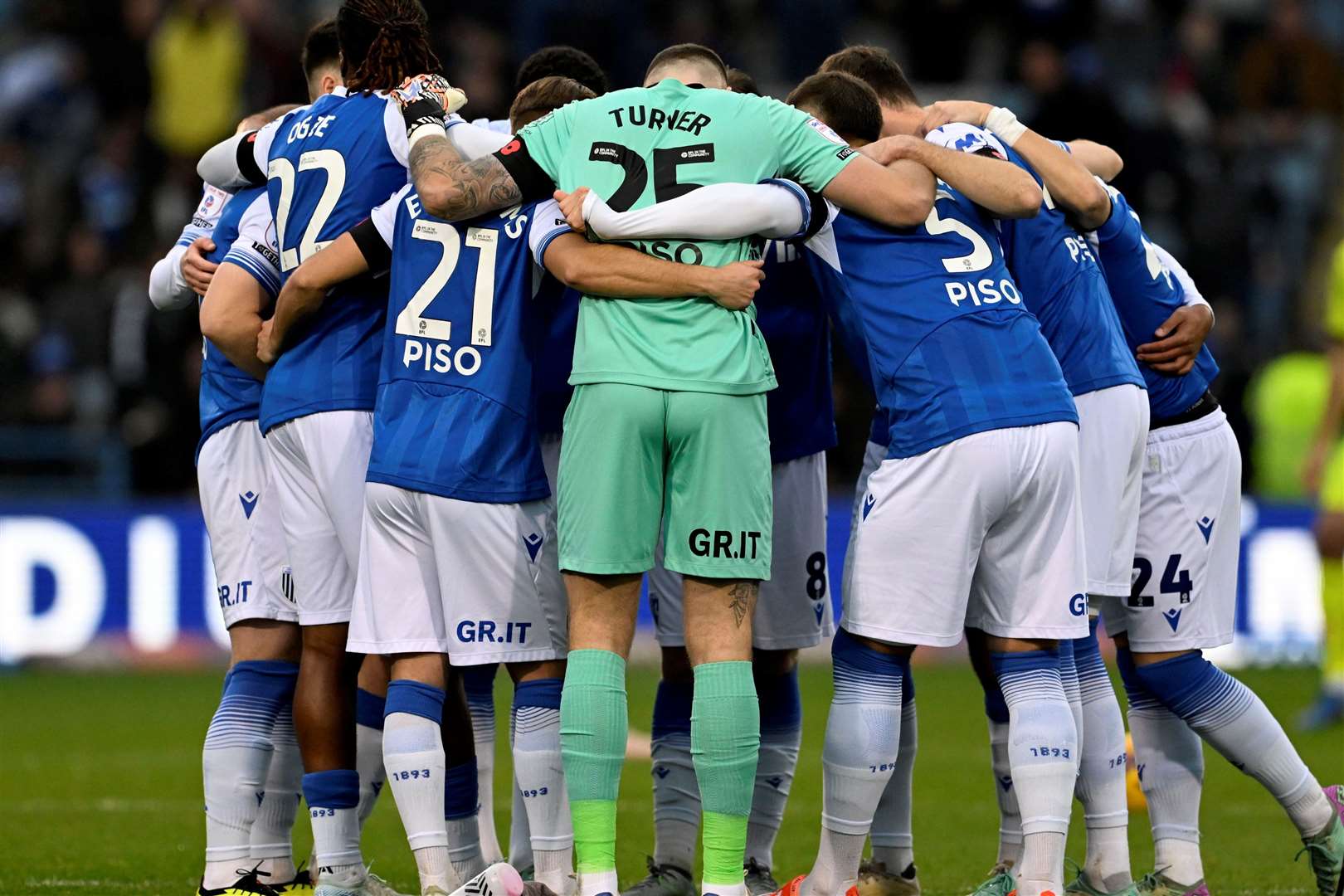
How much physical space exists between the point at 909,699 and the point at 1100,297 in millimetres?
1622

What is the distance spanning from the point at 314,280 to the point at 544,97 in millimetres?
1061

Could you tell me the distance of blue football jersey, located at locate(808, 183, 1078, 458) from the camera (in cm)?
623

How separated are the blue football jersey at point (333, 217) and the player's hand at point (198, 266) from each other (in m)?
0.43

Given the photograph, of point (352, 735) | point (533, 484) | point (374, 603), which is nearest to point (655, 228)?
point (533, 484)

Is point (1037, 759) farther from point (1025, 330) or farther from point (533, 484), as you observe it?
point (533, 484)

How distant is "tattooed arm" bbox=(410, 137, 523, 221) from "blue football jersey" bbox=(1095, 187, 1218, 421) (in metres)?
2.26

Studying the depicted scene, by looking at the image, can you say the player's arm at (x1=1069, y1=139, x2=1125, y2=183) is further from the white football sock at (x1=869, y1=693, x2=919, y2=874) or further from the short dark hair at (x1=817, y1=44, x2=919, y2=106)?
the white football sock at (x1=869, y1=693, x2=919, y2=874)

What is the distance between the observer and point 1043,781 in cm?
606

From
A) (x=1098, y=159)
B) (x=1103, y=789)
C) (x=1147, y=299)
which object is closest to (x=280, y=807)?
(x=1103, y=789)

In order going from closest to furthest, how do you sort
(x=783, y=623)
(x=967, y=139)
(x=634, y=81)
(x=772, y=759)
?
(x=967, y=139) < (x=783, y=623) < (x=772, y=759) < (x=634, y=81)

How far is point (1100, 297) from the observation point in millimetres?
6859

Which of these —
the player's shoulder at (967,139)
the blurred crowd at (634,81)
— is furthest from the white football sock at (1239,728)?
the blurred crowd at (634,81)

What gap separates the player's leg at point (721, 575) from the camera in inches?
233

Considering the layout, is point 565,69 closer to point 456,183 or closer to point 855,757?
point 456,183
